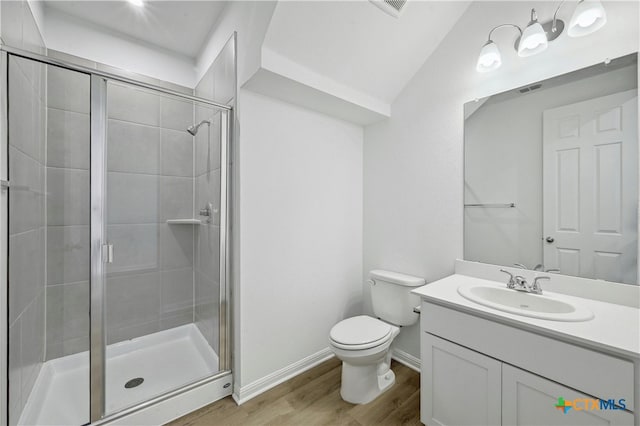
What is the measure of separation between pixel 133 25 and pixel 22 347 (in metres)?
2.27

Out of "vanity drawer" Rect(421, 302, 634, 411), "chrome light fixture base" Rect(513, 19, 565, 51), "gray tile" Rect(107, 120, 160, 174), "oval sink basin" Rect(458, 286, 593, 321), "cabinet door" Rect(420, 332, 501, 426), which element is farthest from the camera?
"gray tile" Rect(107, 120, 160, 174)

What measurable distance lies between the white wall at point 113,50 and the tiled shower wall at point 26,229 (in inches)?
19.0

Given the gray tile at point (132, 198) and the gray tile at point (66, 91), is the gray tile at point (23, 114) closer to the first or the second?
the gray tile at point (66, 91)

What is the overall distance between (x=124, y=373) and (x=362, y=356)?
4.89 feet

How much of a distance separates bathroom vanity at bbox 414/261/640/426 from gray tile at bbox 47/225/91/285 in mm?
2147

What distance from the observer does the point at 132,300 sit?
1.91 m

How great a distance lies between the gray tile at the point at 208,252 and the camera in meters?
1.87

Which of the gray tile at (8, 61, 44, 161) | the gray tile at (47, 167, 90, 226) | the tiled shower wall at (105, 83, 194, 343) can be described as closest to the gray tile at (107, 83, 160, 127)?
the tiled shower wall at (105, 83, 194, 343)

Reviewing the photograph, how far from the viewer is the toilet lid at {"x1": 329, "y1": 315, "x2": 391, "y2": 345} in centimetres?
163

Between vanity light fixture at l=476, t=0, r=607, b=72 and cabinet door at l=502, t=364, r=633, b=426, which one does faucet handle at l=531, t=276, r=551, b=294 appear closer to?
cabinet door at l=502, t=364, r=633, b=426

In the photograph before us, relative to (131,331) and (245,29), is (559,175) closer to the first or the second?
(245,29)

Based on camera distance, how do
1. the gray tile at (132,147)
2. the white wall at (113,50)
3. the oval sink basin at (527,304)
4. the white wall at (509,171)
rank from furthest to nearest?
the white wall at (113,50)
the gray tile at (132,147)
the white wall at (509,171)
the oval sink basin at (527,304)

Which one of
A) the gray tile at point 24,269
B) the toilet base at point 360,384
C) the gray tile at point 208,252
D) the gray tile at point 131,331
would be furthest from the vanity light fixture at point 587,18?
the gray tile at point 131,331

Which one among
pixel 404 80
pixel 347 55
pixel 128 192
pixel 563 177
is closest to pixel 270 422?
pixel 128 192
